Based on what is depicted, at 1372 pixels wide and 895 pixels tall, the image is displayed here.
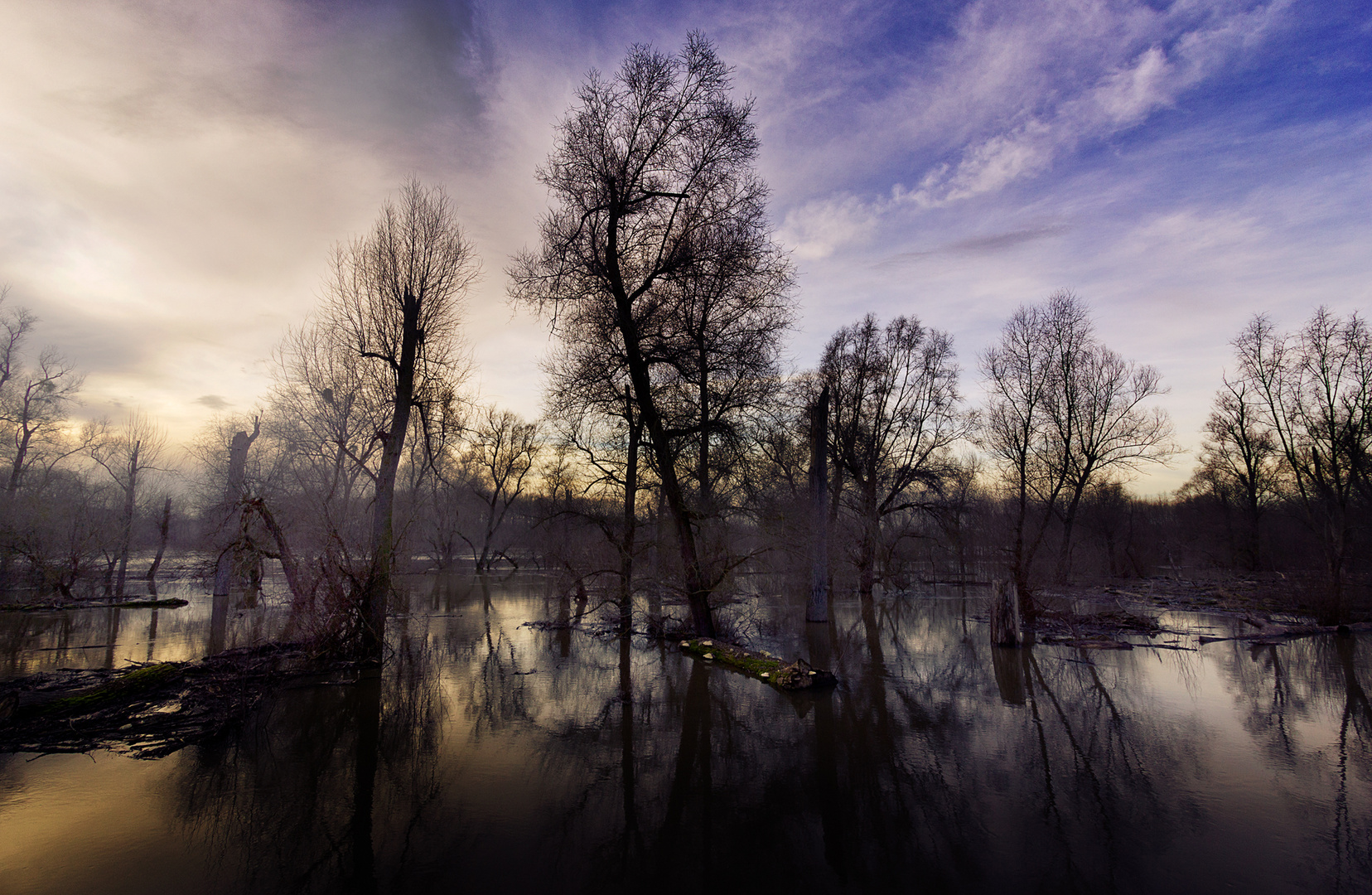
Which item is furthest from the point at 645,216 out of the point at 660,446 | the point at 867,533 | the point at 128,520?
the point at 128,520

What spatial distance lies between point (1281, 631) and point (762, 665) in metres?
14.5

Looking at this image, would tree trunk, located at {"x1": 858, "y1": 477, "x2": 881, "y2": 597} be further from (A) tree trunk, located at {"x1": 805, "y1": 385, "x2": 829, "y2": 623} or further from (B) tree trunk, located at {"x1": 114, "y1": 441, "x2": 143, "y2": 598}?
(B) tree trunk, located at {"x1": 114, "y1": 441, "x2": 143, "y2": 598}

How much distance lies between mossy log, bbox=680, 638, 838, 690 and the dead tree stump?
17.1 feet

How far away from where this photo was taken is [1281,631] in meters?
15.0

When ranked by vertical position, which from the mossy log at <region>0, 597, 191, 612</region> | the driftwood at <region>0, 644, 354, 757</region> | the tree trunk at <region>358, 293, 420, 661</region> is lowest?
the mossy log at <region>0, 597, 191, 612</region>

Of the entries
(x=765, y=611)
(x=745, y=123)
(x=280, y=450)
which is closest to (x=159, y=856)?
(x=745, y=123)

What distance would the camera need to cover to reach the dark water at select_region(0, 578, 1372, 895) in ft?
13.9

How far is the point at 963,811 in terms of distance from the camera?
205 inches

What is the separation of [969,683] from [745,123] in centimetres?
1108

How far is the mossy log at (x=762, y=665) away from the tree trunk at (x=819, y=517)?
4.42m

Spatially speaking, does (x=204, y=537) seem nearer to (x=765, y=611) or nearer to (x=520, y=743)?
(x=520, y=743)

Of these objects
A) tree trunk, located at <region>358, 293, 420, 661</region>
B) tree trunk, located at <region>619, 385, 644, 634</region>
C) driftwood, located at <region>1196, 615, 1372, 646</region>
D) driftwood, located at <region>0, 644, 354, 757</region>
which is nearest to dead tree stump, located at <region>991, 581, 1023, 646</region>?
driftwood, located at <region>1196, 615, 1372, 646</region>

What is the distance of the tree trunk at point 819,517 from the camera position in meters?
15.9

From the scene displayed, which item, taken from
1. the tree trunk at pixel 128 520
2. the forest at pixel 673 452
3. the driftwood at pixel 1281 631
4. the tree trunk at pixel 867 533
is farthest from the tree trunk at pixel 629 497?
the tree trunk at pixel 128 520
